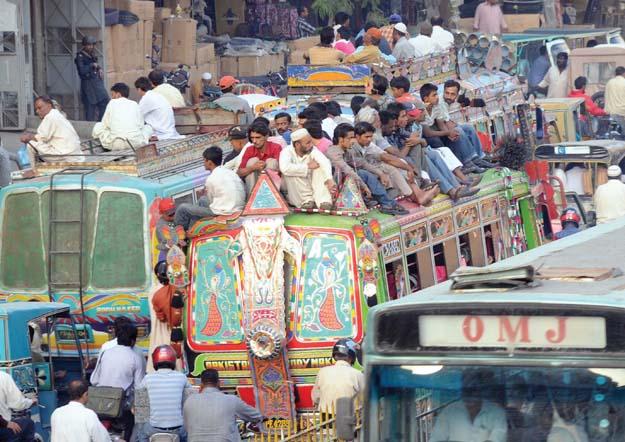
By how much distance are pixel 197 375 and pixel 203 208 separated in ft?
4.78

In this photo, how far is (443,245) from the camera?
16328 millimetres

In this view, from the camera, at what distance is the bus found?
7305mm

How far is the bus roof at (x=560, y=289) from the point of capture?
7328 millimetres

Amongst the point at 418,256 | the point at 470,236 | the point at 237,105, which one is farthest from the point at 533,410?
the point at 237,105

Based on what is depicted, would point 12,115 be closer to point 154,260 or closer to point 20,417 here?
point 154,260

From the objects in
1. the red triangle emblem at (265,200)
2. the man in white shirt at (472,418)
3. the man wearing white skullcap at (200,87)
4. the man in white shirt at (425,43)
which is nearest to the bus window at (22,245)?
the red triangle emblem at (265,200)

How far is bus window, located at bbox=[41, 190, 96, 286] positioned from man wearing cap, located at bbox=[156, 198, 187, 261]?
82 cm

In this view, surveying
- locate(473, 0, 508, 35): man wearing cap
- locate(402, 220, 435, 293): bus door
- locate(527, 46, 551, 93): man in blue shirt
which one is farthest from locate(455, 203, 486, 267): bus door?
locate(473, 0, 508, 35): man wearing cap

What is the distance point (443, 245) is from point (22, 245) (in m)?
4.06

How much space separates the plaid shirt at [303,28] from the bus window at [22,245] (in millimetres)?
19581

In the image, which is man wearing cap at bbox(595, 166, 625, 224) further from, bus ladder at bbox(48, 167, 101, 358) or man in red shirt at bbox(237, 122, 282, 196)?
bus ladder at bbox(48, 167, 101, 358)

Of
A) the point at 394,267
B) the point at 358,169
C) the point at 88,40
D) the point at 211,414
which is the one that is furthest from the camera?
the point at 88,40

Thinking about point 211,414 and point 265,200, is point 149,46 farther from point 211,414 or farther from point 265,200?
point 211,414

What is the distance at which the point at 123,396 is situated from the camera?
13.3 meters
